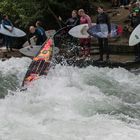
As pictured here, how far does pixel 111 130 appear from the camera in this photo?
8.39 metres

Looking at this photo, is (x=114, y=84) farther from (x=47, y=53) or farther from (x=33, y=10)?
(x=33, y=10)

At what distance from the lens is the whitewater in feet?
27.3

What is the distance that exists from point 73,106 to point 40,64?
317 cm

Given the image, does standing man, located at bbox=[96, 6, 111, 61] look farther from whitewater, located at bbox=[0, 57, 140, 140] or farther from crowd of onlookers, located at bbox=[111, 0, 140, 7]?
crowd of onlookers, located at bbox=[111, 0, 140, 7]

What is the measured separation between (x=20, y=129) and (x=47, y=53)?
5.07 meters

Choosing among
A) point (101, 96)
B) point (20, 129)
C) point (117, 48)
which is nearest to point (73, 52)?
point (117, 48)

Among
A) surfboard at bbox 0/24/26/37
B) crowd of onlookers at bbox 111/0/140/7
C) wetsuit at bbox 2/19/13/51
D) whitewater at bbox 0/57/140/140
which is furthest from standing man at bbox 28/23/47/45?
crowd of onlookers at bbox 111/0/140/7

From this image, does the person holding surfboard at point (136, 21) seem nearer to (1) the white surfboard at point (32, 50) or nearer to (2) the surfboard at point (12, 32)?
(1) the white surfboard at point (32, 50)

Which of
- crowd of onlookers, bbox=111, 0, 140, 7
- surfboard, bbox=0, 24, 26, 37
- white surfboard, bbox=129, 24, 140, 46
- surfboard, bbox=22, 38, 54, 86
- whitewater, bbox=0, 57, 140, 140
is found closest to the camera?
whitewater, bbox=0, 57, 140, 140

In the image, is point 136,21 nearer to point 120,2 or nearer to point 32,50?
point 32,50

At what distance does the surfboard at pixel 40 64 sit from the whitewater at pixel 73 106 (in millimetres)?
208

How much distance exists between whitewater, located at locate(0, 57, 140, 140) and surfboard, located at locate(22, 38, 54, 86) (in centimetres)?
21

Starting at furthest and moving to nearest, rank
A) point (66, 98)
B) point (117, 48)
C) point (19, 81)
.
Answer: point (117, 48)
point (19, 81)
point (66, 98)

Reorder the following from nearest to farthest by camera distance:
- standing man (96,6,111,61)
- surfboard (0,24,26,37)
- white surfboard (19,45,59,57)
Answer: standing man (96,6,111,61) < white surfboard (19,45,59,57) < surfboard (0,24,26,37)
